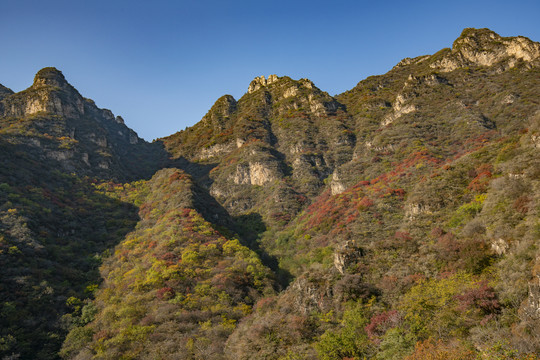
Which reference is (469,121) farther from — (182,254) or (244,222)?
(182,254)

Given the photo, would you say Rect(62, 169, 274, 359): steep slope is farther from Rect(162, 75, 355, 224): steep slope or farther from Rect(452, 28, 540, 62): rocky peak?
Rect(452, 28, 540, 62): rocky peak

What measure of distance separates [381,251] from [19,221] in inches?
2152

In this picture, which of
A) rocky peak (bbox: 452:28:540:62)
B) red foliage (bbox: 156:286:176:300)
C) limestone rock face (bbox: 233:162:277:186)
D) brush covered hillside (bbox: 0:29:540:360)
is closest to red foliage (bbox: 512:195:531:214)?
brush covered hillside (bbox: 0:29:540:360)

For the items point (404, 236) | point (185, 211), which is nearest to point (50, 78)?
point (185, 211)

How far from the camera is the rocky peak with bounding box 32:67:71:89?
116000 millimetres

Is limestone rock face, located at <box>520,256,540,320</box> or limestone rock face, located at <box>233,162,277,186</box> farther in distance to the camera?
limestone rock face, located at <box>233,162,277,186</box>

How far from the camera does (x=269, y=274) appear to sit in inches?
1551

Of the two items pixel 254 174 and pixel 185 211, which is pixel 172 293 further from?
pixel 254 174

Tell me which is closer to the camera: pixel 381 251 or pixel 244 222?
pixel 381 251

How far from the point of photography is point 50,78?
118312mm

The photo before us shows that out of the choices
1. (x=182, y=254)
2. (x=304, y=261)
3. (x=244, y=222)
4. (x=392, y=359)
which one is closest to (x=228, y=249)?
(x=182, y=254)

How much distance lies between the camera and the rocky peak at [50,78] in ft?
381

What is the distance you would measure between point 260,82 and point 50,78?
94.7 meters

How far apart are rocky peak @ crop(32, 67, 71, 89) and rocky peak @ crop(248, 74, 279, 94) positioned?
8571cm
